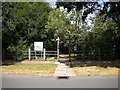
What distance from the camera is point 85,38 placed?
16016 millimetres

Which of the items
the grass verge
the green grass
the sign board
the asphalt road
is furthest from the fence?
the asphalt road

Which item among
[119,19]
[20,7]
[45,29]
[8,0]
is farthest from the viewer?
[20,7]

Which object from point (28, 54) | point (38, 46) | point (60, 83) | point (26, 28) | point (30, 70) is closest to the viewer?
point (60, 83)

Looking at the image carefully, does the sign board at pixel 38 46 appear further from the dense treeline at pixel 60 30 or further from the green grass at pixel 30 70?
the green grass at pixel 30 70

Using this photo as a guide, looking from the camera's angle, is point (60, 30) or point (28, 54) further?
point (28, 54)

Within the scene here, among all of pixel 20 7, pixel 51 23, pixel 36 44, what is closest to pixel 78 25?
pixel 51 23

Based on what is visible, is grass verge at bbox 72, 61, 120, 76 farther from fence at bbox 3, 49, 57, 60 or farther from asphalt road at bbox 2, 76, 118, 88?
fence at bbox 3, 49, 57, 60

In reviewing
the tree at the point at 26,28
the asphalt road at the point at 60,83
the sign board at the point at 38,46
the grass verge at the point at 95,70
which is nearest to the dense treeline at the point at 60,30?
the tree at the point at 26,28

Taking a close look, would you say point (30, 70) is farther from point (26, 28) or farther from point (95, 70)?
point (26, 28)

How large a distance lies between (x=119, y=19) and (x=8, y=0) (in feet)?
30.7

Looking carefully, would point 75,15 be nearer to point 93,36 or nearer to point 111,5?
point 93,36

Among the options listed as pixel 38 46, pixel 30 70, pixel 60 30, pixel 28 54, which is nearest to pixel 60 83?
pixel 30 70

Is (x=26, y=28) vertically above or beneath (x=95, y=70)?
above

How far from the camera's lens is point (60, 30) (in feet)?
52.2
